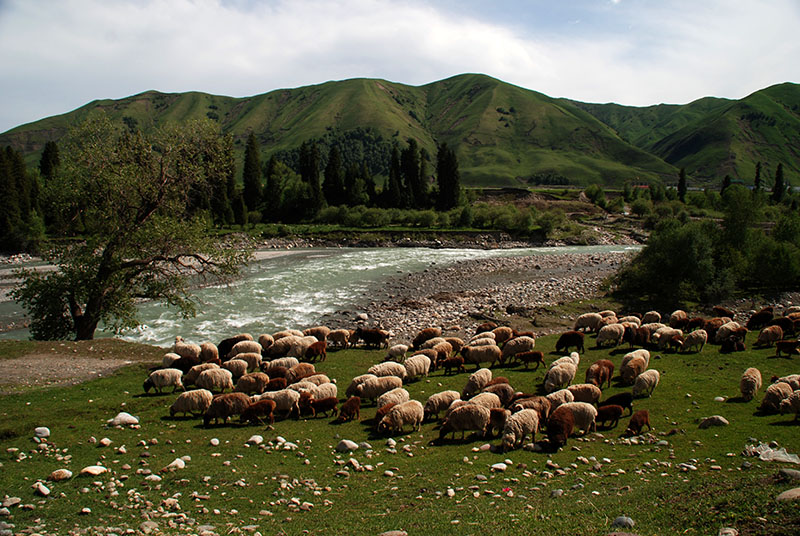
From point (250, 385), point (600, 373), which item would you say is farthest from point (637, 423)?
point (250, 385)

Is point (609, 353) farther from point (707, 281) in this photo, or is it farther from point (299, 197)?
point (299, 197)

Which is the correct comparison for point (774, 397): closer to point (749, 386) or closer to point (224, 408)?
point (749, 386)

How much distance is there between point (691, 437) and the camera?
404 inches

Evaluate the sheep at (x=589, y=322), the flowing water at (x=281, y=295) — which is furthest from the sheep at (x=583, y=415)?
the flowing water at (x=281, y=295)

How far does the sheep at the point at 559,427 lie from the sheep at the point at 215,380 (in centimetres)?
937

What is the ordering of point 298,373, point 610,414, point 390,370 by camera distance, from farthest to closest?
point 298,373 < point 390,370 < point 610,414

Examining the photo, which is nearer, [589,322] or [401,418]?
[401,418]

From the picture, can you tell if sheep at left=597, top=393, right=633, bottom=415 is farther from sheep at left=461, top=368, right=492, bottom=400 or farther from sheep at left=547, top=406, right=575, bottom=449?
sheep at left=461, top=368, right=492, bottom=400

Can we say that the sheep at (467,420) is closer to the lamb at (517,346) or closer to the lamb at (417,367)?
the lamb at (417,367)

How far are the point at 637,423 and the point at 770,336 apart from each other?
11.3m

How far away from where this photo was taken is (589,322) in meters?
21.7

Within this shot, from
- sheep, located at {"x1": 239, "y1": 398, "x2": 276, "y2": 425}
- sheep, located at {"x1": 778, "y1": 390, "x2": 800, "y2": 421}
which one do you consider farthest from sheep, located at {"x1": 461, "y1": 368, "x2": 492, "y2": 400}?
sheep, located at {"x1": 778, "y1": 390, "x2": 800, "y2": 421}

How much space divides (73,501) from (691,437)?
11.6 m

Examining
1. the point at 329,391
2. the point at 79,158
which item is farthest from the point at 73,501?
the point at 79,158
